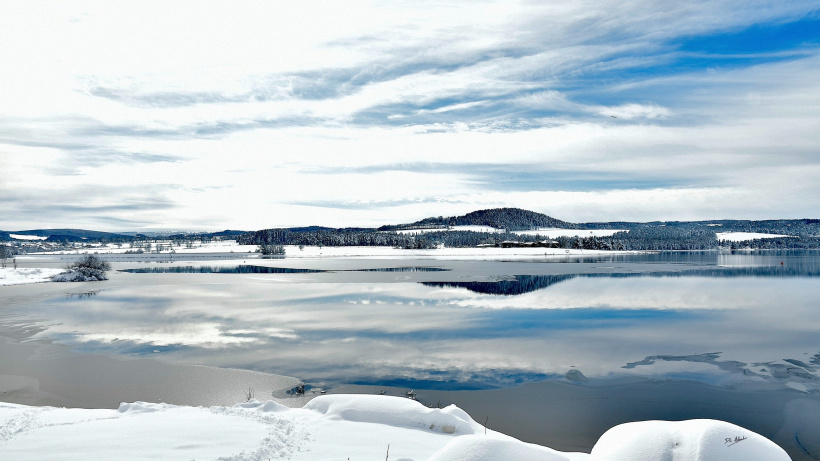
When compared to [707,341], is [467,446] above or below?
above

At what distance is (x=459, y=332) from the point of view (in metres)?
18.2

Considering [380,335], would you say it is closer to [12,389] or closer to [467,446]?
[12,389]

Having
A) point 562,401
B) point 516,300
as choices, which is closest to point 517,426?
point 562,401

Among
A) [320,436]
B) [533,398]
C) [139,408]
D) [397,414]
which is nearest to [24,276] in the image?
[139,408]

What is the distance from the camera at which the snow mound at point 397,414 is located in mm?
8109

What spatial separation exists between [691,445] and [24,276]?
59893mm

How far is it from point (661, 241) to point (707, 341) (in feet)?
617

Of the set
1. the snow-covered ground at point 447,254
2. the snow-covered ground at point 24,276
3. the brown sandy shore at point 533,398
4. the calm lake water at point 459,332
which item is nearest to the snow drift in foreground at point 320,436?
the brown sandy shore at point 533,398

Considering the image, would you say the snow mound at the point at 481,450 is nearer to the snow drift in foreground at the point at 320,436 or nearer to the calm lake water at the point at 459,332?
the snow drift in foreground at the point at 320,436

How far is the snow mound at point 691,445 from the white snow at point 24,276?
173ft

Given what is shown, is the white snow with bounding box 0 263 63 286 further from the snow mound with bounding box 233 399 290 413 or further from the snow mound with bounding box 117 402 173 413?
the snow mound with bounding box 233 399 290 413

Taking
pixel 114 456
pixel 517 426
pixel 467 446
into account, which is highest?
pixel 467 446

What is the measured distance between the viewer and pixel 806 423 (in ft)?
30.7

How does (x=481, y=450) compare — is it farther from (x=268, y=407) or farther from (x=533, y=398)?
(x=533, y=398)
